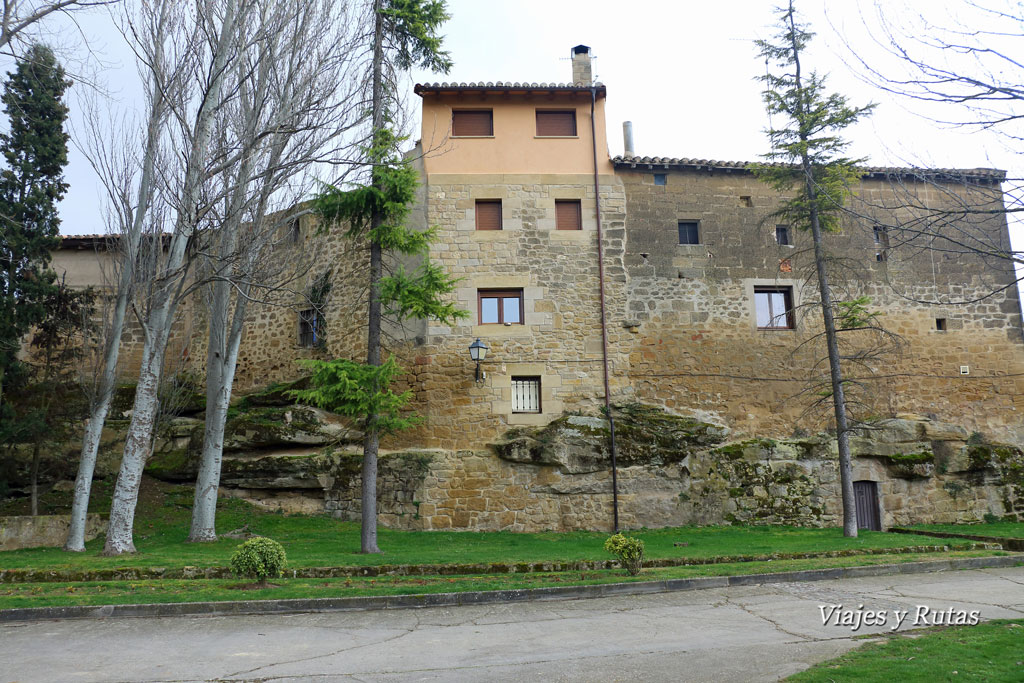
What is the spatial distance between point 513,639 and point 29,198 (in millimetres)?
15994

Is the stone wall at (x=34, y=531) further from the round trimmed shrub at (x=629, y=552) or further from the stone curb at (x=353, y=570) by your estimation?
the round trimmed shrub at (x=629, y=552)

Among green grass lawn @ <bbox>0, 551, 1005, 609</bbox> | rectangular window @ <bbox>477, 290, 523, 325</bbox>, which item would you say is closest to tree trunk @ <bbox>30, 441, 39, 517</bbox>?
green grass lawn @ <bbox>0, 551, 1005, 609</bbox>

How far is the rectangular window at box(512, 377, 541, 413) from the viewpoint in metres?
17.5

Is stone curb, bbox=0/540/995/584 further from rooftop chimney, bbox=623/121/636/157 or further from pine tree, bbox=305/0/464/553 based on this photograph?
rooftop chimney, bbox=623/121/636/157

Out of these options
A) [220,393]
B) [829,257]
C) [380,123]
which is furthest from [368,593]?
[829,257]

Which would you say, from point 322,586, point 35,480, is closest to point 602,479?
point 322,586

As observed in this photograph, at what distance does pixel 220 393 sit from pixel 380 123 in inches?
257

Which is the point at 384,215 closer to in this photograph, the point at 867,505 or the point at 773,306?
the point at 773,306

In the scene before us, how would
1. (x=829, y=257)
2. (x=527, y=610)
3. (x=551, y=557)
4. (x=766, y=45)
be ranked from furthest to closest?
1. (x=766, y=45)
2. (x=829, y=257)
3. (x=551, y=557)
4. (x=527, y=610)

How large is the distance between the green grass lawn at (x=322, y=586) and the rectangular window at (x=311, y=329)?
10200mm

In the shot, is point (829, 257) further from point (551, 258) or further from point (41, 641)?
point (41, 641)

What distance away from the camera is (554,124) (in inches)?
757

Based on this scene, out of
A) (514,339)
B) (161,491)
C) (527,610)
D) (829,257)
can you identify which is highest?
(829,257)

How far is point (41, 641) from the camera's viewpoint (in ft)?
23.5
